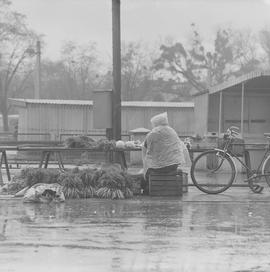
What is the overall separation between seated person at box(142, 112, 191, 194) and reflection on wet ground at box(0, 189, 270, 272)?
2.36 ft

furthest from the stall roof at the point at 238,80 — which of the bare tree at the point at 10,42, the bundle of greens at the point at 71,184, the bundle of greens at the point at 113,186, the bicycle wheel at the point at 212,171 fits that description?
the bare tree at the point at 10,42

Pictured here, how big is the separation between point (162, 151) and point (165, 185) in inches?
23.8

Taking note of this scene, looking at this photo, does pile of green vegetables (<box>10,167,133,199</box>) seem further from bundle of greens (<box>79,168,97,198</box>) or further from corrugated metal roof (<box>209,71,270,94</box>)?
corrugated metal roof (<box>209,71,270,94</box>)

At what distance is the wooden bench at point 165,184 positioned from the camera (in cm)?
978

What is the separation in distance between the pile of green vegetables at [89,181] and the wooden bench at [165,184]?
39 cm

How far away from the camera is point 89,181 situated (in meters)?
9.72

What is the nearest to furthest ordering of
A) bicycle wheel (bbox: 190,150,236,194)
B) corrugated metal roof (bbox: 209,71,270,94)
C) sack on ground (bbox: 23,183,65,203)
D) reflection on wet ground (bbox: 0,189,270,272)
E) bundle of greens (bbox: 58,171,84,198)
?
reflection on wet ground (bbox: 0,189,270,272), sack on ground (bbox: 23,183,65,203), bundle of greens (bbox: 58,171,84,198), bicycle wheel (bbox: 190,150,236,194), corrugated metal roof (bbox: 209,71,270,94)

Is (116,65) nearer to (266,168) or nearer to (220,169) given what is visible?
(220,169)

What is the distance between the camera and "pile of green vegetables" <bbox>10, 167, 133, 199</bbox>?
9508mm

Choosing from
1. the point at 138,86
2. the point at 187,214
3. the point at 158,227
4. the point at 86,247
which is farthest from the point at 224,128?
the point at 138,86

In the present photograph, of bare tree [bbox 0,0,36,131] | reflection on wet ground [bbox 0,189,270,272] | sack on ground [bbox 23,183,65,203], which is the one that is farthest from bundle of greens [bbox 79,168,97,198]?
bare tree [bbox 0,0,36,131]

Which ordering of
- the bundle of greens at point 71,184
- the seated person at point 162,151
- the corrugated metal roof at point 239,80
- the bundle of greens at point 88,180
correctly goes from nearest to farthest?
the bundle of greens at point 71,184 < the bundle of greens at point 88,180 < the seated person at point 162,151 < the corrugated metal roof at point 239,80

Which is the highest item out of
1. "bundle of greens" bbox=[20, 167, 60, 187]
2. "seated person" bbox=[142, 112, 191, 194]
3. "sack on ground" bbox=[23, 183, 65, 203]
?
"seated person" bbox=[142, 112, 191, 194]

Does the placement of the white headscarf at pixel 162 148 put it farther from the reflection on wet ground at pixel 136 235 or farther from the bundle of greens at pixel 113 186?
the reflection on wet ground at pixel 136 235
